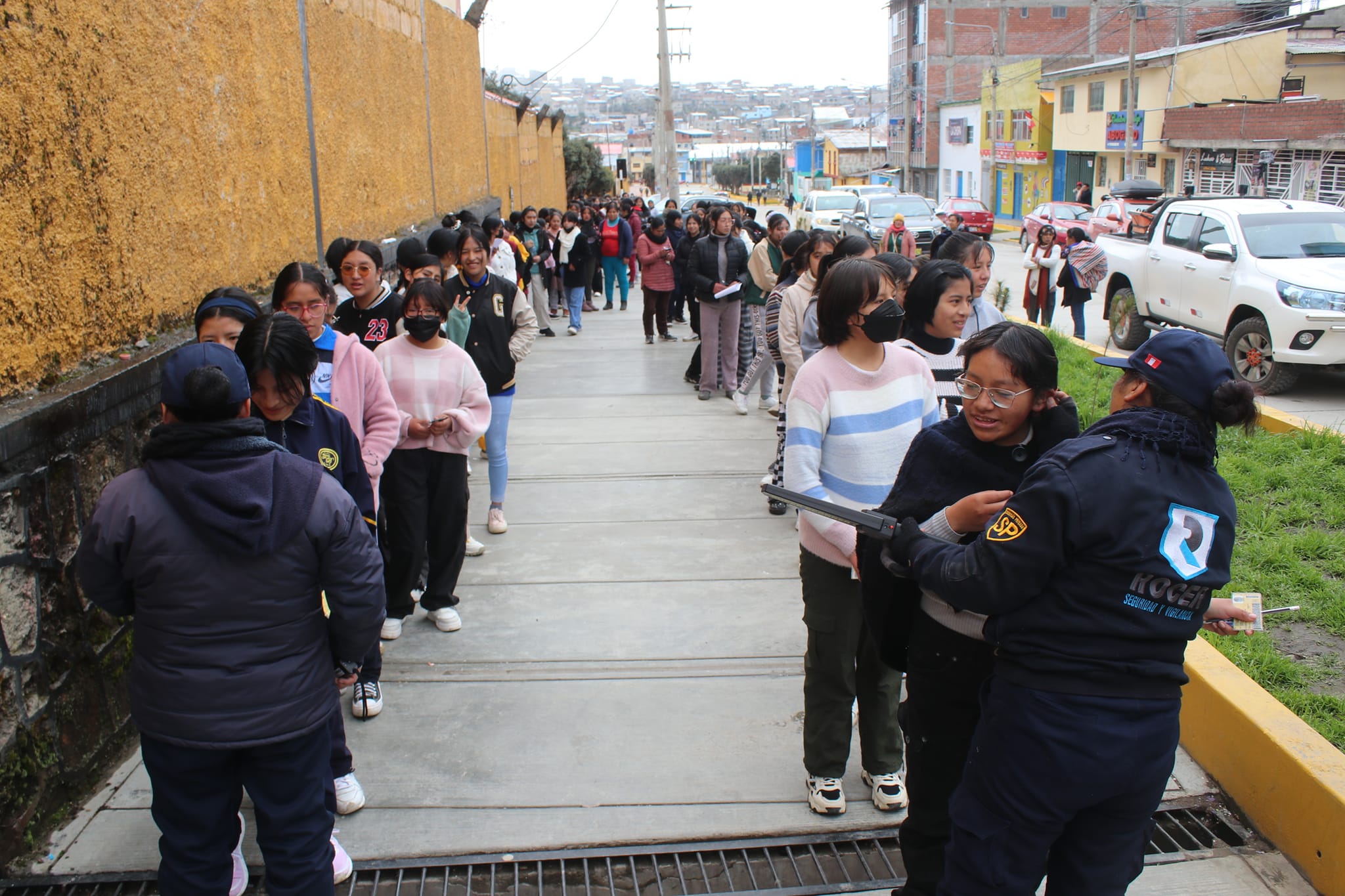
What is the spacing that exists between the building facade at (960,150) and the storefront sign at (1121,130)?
14.9 m

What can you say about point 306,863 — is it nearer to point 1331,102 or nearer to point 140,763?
point 140,763

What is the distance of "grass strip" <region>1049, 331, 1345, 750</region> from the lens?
14.1 ft

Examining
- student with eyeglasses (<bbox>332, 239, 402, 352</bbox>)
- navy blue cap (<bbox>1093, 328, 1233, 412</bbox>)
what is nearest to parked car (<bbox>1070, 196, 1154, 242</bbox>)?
student with eyeglasses (<bbox>332, 239, 402, 352</bbox>)

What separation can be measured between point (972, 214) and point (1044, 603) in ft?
110

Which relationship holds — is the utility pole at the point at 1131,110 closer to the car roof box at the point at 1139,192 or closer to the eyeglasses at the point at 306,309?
the car roof box at the point at 1139,192

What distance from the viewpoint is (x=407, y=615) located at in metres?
5.31

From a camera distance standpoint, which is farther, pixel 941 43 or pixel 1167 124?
pixel 941 43

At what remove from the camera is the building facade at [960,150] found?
56625 mm

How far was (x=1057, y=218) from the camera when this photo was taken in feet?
99.4

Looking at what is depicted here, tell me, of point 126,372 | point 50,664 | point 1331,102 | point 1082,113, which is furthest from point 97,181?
point 1082,113

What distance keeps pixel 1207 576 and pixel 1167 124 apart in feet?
122

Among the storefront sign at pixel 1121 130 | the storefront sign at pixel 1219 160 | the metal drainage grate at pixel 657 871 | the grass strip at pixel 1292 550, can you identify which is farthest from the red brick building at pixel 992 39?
the metal drainage grate at pixel 657 871

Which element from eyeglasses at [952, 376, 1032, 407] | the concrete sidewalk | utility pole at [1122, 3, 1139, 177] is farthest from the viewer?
utility pole at [1122, 3, 1139, 177]

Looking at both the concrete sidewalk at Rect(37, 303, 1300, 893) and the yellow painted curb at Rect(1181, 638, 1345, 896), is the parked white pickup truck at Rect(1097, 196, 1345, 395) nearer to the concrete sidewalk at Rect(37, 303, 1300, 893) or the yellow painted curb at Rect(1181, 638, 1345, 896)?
the concrete sidewalk at Rect(37, 303, 1300, 893)
